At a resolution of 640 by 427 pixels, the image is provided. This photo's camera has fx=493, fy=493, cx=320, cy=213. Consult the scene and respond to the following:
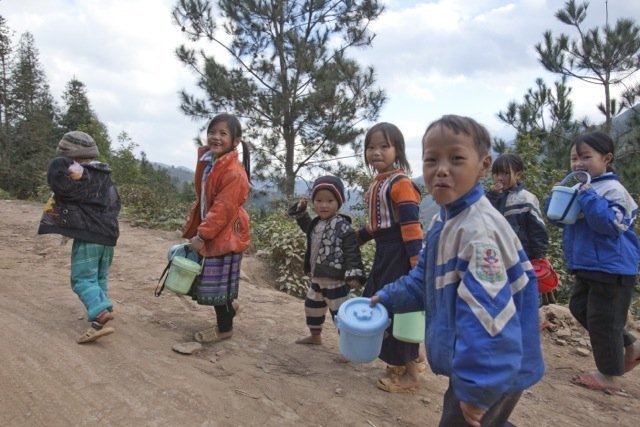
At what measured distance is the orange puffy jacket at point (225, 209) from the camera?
321 centimetres

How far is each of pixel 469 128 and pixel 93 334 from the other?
2730mm

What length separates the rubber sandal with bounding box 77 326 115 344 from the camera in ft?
10.4

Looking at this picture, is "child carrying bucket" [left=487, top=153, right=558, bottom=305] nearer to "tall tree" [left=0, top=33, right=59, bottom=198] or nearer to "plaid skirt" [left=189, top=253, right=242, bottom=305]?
"plaid skirt" [left=189, top=253, right=242, bottom=305]

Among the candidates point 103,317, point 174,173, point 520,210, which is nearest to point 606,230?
point 520,210

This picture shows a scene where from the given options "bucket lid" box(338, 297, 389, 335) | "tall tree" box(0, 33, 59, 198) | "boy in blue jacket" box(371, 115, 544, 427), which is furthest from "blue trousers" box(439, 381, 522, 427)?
"tall tree" box(0, 33, 59, 198)

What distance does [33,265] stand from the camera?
5266 mm

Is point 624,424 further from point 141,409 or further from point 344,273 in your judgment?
point 141,409

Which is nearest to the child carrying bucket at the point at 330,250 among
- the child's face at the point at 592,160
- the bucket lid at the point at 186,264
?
the bucket lid at the point at 186,264

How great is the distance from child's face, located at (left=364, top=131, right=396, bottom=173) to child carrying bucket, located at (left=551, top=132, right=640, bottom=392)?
3.94 feet

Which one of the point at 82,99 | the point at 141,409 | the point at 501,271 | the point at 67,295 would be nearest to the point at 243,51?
the point at 67,295

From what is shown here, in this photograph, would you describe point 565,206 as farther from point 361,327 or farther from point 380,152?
point 361,327

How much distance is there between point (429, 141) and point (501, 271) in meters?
0.47

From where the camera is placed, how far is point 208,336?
3.50 meters

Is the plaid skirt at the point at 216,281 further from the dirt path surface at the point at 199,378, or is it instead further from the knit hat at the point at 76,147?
the knit hat at the point at 76,147
